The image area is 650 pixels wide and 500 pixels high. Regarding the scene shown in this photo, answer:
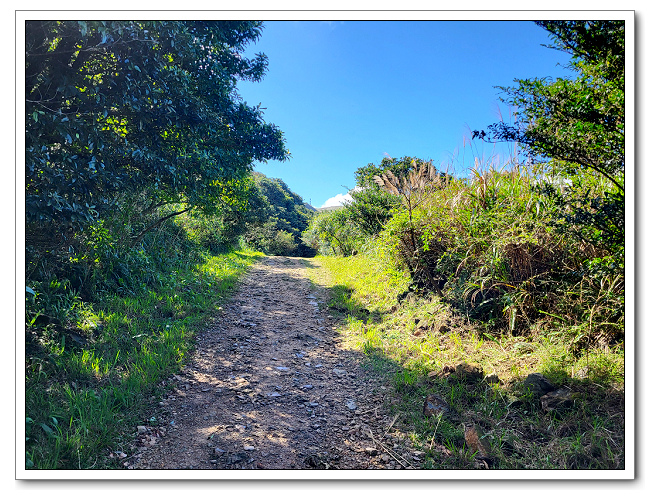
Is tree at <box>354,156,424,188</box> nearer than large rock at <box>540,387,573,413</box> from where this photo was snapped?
No

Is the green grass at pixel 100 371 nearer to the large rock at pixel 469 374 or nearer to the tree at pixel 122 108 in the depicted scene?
the tree at pixel 122 108

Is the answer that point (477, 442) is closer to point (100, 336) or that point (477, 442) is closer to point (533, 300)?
point (533, 300)

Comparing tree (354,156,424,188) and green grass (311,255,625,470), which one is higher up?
tree (354,156,424,188)

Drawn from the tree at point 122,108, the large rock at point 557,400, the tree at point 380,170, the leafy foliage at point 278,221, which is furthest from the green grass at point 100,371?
the leafy foliage at point 278,221

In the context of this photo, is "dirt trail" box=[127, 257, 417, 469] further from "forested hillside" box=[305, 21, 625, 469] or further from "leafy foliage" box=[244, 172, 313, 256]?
"leafy foliage" box=[244, 172, 313, 256]

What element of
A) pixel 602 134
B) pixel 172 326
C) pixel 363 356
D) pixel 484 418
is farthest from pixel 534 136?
pixel 172 326

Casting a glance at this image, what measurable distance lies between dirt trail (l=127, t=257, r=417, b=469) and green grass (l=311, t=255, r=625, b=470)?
0.97 feet

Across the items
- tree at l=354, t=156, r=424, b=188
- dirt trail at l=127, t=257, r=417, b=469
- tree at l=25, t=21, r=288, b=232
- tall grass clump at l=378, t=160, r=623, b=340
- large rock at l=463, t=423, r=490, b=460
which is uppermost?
tree at l=354, t=156, r=424, b=188

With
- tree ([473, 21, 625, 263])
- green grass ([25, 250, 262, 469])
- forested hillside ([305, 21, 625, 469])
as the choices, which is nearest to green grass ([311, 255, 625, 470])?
forested hillside ([305, 21, 625, 469])

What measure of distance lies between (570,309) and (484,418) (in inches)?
66.1

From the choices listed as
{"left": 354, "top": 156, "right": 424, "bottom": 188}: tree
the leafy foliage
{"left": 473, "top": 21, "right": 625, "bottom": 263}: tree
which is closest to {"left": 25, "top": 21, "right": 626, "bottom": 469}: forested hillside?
{"left": 473, "top": 21, "right": 625, "bottom": 263}: tree

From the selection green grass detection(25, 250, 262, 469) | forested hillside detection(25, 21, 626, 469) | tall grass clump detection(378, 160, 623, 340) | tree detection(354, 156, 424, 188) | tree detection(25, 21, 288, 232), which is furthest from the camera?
tree detection(354, 156, 424, 188)

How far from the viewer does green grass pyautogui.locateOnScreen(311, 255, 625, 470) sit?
216 centimetres

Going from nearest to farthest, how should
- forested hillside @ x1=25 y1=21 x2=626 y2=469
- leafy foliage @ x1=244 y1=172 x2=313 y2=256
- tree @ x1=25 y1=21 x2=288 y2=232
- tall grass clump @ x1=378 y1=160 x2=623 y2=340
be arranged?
forested hillside @ x1=25 y1=21 x2=626 y2=469 → tree @ x1=25 y1=21 x2=288 y2=232 → tall grass clump @ x1=378 y1=160 x2=623 y2=340 → leafy foliage @ x1=244 y1=172 x2=313 y2=256
